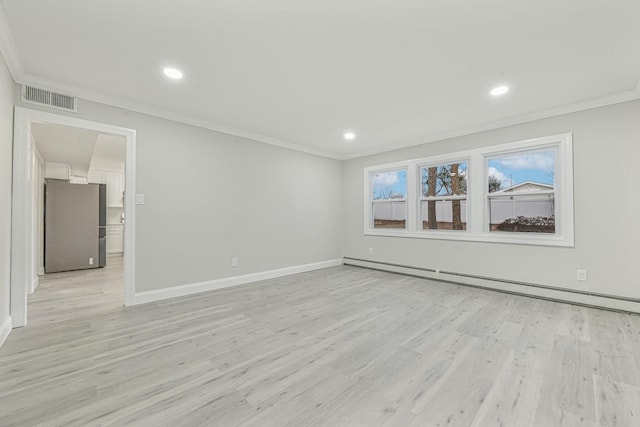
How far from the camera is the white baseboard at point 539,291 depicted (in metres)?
3.13

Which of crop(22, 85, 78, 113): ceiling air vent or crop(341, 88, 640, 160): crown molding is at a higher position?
crop(341, 88, 640, 160): crown molding

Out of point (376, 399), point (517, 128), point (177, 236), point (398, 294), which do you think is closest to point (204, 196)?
point (177, 236)

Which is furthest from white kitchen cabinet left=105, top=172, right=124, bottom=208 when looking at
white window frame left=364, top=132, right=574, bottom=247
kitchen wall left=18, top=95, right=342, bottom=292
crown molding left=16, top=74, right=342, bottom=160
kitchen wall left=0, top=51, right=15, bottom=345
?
white window frame left=364, top=132, right=574, bottom=247

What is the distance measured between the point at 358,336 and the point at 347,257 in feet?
12.1

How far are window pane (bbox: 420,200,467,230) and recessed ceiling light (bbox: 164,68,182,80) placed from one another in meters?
4.25

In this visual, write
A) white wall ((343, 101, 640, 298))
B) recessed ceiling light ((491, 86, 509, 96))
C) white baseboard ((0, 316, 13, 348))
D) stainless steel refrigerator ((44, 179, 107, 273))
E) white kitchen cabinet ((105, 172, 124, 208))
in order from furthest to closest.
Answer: white kitchen cabinet ((105, 172, 124, 208)) < stainless steel refrigerator ((44, 179, 107, 273)) < white wall ((343, 101, 640, 298)) < recessed ceiling light ((491, 86, 509, 96)) < white baseboard ((0, 316, 13, 348))

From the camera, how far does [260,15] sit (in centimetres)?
192

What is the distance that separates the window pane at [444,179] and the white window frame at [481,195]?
3.6 inches

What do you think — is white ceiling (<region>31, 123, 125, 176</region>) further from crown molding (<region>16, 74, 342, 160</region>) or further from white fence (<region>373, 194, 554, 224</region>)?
white fence (<region>373, 194, 554, 224</region>)

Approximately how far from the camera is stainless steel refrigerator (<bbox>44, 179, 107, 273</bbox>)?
550cm

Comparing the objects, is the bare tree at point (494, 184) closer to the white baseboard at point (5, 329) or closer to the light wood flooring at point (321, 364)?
the light wood flooring at point (321, 364)

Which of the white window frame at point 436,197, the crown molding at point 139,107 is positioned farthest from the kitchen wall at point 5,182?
the white window frame at point 436,197

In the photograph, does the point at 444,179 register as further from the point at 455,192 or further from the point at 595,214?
the point at 595,214

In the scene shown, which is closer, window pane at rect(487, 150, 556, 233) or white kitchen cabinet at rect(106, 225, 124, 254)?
window pane at rect(487, 150, 556, 233)
